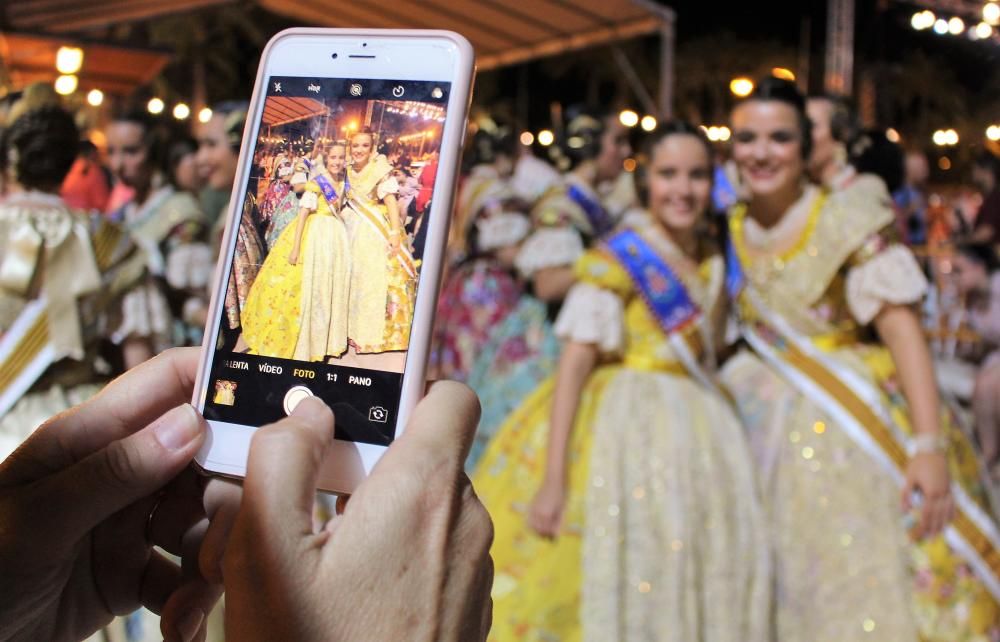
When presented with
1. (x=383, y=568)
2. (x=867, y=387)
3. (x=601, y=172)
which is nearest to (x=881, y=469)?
(x=867, y=387)

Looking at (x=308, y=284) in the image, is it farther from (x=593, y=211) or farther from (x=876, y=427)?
(x=593, y=211)

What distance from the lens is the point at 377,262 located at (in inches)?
35.1

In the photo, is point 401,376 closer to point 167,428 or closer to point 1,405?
point 167,428

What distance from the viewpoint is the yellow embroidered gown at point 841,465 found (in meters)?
2.31

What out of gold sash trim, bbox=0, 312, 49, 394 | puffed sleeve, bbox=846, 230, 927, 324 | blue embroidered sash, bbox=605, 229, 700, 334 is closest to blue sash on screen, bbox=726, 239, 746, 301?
blue embroidered sash, bbox=605, 229, 700, 334

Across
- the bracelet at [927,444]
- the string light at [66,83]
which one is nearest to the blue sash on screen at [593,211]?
the bracelet at [927,444]

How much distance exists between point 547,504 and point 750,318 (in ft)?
2.44

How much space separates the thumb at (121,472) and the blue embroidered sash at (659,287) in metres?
1.89

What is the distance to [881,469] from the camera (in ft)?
7.93

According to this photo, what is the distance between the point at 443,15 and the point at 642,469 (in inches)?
151

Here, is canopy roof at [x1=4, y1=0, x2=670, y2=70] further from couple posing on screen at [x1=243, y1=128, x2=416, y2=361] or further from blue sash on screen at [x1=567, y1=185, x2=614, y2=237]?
couple posing on screen at [x1=243, y1=128, x2=416, y2=361]

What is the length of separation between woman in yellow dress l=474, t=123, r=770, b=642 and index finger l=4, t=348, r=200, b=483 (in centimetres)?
159

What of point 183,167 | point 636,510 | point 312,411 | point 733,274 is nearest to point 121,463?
point 312,411

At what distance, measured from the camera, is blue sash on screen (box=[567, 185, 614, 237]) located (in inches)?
173
